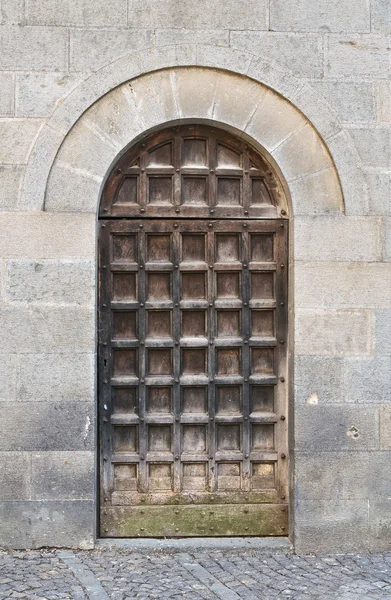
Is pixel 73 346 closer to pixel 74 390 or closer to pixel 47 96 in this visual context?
pixel 74 390

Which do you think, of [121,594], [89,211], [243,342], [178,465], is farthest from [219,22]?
[121,594]

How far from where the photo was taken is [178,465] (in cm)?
588

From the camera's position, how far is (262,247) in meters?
5.98

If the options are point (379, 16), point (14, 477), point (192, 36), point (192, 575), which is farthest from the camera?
point (379, 16)

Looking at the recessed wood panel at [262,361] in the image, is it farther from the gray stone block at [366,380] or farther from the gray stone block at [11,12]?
the gray stone block at [11,12]

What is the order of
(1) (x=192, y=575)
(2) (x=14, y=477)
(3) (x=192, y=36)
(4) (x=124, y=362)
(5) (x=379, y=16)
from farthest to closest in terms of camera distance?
(4) (x=124, y=362)
(5) (x=379, y=16)
(3) (x=192, y=36)
(2) (x=14, y=477)
(1) (x=192, y=575)

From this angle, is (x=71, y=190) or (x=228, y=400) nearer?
(x=71, y=190)

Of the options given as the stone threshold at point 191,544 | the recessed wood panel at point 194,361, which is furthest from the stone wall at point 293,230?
the recessed wood panel at point 194,361

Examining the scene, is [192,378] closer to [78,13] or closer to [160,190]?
[160,190]

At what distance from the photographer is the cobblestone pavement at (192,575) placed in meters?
4.78

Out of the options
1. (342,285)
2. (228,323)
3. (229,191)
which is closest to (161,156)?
(229,191)

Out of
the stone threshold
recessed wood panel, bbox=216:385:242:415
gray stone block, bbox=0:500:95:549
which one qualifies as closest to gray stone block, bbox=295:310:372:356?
recessed wood panel, bbox=216:385:242:415

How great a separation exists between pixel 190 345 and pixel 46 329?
1167 mm

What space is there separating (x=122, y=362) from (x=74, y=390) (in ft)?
1.63
